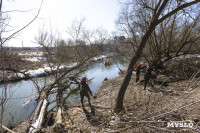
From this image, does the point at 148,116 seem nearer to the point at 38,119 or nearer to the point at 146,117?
the point at 146,117

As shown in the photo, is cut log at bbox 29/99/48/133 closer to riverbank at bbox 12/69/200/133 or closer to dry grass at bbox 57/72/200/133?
riverbank at bbox 12/69/200/133

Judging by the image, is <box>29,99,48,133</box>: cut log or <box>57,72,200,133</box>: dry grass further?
<box>29,99,48,133</box>: cut log

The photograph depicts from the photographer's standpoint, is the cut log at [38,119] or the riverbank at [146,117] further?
the cut log at [38,119]

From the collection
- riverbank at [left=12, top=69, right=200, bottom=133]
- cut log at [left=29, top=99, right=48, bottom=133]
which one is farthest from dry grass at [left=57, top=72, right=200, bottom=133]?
cut log at [left=29, top=99, right=48, bottom=133]

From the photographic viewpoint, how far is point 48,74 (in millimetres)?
16359

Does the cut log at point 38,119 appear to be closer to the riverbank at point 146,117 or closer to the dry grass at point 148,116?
the riverbank at point 146,117

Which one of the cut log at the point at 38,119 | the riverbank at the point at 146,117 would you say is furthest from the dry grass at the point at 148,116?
the cut log at the point at 38,119

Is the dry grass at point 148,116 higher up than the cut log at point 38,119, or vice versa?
the dry grass at point 148,116

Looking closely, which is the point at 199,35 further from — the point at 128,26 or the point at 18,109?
the point at 18,109

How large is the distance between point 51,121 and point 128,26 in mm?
11062

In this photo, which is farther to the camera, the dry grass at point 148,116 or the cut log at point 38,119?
the cut log at point 38,119

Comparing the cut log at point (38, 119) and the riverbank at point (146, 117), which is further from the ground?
the riverbank at point (146, 117)

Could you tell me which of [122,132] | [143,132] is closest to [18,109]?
[122,132]

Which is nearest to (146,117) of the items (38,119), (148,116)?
(148,116)
